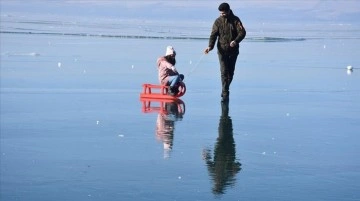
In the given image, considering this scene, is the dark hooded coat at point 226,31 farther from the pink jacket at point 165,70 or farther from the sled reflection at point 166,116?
the sled reflection at point 166,116

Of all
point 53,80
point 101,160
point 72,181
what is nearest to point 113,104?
point 53,80

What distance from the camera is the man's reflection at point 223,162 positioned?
315 inches

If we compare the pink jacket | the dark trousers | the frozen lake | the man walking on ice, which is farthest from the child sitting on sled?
the dark trousers

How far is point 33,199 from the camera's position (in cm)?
736

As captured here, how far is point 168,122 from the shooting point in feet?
39.7

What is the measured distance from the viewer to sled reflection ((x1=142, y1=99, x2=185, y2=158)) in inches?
409

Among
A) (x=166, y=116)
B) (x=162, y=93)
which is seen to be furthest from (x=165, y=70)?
(x=166, y=116)

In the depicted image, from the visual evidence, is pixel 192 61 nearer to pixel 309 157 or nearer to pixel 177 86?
pixel 177 86

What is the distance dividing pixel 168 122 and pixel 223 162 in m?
3.17

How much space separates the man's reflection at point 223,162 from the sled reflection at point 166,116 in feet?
1.56

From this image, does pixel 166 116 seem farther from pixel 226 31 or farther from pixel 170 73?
pixel 226 31

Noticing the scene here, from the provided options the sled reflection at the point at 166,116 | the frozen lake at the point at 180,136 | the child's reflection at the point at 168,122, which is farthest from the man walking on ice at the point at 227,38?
the child's reflection at the point at 168,122

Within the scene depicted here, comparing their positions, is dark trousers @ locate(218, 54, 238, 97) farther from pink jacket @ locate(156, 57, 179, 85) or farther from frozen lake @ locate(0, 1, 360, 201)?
pink jacket @ locate(156, 57, 179, 85)

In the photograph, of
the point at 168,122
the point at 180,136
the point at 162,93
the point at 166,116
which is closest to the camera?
the point at 180,136
